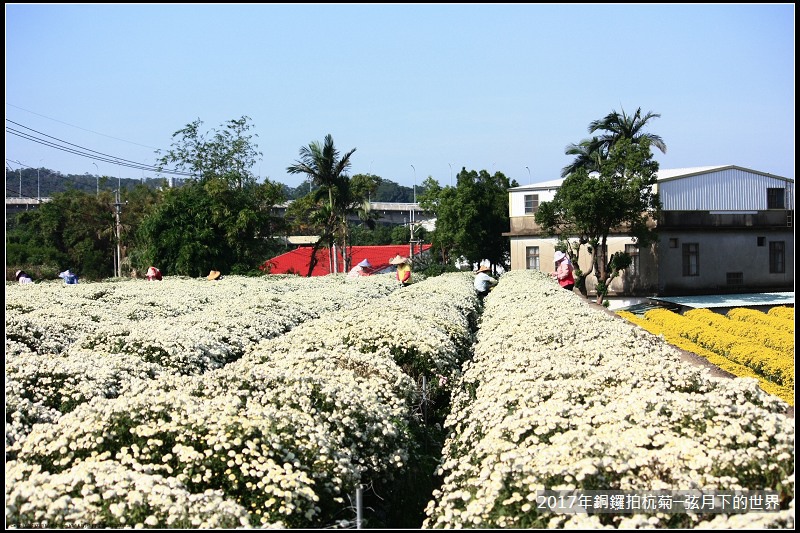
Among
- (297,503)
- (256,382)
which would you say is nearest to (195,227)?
(256,382)

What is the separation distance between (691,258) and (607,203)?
9.94 meters

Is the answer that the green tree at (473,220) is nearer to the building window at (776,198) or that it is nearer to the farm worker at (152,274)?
the building window at (776,198)

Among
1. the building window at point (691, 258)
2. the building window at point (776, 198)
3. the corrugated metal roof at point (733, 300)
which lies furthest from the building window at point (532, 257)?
the building window at point (776, 198)

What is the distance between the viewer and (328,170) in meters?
45.1

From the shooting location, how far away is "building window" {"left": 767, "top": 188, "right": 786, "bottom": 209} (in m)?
42.9

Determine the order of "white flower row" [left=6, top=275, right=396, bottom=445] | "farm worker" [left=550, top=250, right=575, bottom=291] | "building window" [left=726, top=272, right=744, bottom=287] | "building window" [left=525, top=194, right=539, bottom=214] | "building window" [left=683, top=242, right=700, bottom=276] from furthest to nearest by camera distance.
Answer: "building window" [left=525, top=194, right=539, bottom=214] → "building window" [left=726, top=272, right=744, bottom=287] → "building window" [left=683, top=242, right=700, bottom=276] → "farm worker" [left=550, top=250, right=575, bottom=291] → "white flower row" [left=6, top=275, right=396, bottom=445]

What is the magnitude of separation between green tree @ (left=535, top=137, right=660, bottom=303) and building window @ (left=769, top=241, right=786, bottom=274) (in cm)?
965

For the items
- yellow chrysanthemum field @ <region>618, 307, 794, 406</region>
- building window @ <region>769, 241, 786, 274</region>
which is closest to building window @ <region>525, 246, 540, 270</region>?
building window @ <region>769, 241, 786, 274</region>

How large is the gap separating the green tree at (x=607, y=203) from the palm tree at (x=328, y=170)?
12931 millimetres

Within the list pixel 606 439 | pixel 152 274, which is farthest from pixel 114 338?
pixel 152 274

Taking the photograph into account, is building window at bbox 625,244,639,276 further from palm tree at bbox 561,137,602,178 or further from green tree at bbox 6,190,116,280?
green tree at bbox 6,190,116,280

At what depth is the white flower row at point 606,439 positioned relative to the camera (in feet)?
15.4

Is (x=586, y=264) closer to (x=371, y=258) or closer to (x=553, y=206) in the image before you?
(x=553, y=206)

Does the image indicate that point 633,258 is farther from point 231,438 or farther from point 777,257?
point 231,438
